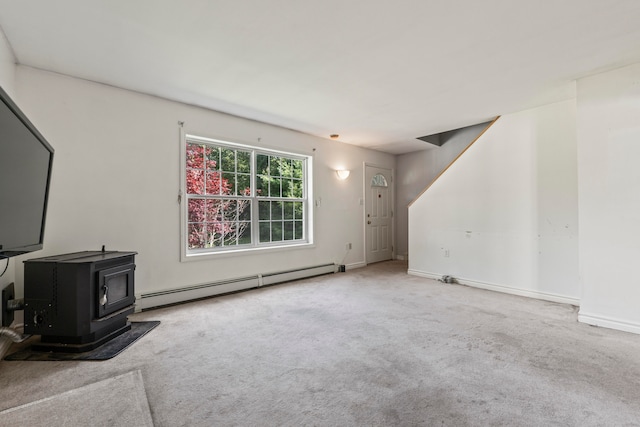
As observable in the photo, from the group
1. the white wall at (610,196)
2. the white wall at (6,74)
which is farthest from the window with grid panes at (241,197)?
the white wall at (610,196)

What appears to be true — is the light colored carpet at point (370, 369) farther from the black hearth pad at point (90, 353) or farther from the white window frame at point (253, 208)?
the white window frame at point (253, 208)

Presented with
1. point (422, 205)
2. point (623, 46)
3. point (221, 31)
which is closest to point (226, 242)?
point (221, 31)

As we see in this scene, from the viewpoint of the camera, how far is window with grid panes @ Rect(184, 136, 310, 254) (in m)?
3.65

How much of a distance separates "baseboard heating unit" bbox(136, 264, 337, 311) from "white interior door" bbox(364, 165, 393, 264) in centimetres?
144

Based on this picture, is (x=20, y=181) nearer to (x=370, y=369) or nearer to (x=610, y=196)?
(x=370, y=369)

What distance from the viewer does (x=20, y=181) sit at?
151cm

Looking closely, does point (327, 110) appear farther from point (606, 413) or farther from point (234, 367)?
point (606, 413)

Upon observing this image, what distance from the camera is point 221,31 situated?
6.78ft

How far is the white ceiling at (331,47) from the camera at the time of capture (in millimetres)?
1848

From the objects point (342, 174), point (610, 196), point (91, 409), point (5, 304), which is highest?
point (342, 174)

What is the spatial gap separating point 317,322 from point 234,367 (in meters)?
0.99

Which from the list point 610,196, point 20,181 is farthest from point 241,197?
point 610,196

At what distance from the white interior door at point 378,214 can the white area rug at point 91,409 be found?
4.56 metres

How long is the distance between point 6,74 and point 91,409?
8.55ft
